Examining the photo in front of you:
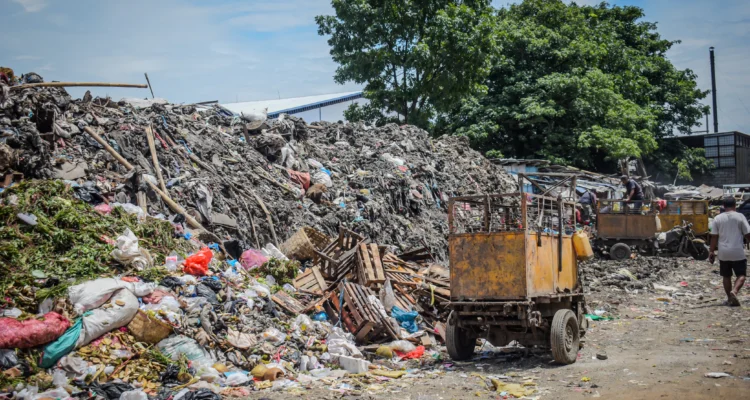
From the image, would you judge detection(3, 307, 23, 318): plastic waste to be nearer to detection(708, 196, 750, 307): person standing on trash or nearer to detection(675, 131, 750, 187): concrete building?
detection(708, 196, 750, 307): person standing on trash

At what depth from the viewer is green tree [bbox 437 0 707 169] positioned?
Result: 27281 millimetres

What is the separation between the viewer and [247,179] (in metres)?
13.4

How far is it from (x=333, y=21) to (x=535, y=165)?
10366 millimetres

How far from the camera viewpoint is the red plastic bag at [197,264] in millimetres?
8430

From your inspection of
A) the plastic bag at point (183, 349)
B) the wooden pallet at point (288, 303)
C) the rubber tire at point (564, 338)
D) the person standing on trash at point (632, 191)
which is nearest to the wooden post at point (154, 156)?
the wooden pallet at point (288, 303)

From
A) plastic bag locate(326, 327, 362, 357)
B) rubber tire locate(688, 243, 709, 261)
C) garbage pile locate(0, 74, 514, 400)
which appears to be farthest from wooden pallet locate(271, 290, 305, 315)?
rubber tire locate(688, 243, 709, 261)

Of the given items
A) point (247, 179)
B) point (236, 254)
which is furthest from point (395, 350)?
point (247, 179)

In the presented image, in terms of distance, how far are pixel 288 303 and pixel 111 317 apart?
2.75m

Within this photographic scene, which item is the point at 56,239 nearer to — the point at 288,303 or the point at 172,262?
the point at 172,262

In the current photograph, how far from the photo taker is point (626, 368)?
21.6 ft

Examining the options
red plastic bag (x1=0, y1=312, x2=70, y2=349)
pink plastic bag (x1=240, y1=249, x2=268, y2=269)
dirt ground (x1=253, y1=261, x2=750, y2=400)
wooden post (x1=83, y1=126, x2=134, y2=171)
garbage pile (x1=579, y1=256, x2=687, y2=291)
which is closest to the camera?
dirt ground (x1=253, y1=261, x2=750, y2=400)

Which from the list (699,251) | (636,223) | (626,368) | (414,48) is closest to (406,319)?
(626,368)

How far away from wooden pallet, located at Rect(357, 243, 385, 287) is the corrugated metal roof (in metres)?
16.3

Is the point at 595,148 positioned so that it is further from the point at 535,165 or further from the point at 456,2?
the point at 456,2
